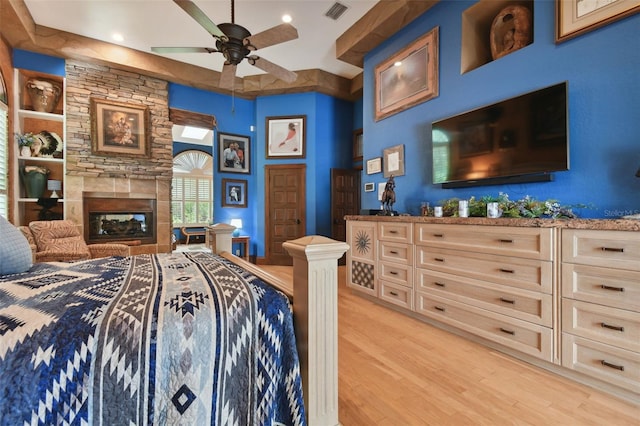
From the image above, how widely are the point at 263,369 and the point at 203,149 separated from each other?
951cm

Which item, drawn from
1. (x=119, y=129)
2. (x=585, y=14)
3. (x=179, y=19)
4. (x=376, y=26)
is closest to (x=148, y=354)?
(x=585, y=14)

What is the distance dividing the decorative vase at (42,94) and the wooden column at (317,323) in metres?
5.13

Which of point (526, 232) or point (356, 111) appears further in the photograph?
point (356, 111)

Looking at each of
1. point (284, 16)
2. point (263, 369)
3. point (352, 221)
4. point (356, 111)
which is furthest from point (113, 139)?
point (263, 369)

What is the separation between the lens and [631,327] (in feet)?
4.69

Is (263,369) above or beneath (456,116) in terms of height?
beneath

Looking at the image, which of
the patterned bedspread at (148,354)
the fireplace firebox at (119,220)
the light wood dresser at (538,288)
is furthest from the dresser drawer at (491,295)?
the fireplace firebox at (119,220)

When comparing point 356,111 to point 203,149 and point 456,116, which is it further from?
point 203,149

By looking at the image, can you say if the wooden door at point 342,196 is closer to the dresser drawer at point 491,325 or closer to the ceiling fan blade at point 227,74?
the ceiling fan blade at point 227,74

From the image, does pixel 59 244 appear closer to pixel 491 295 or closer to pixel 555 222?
pixel 491 295

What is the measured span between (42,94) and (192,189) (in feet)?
18.2

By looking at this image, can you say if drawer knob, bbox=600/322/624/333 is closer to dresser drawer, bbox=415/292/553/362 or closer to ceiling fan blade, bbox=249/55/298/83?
dresser drawer, bbox=415/292/553/362

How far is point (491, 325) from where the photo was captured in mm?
1976

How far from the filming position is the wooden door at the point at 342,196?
5.41 meters
